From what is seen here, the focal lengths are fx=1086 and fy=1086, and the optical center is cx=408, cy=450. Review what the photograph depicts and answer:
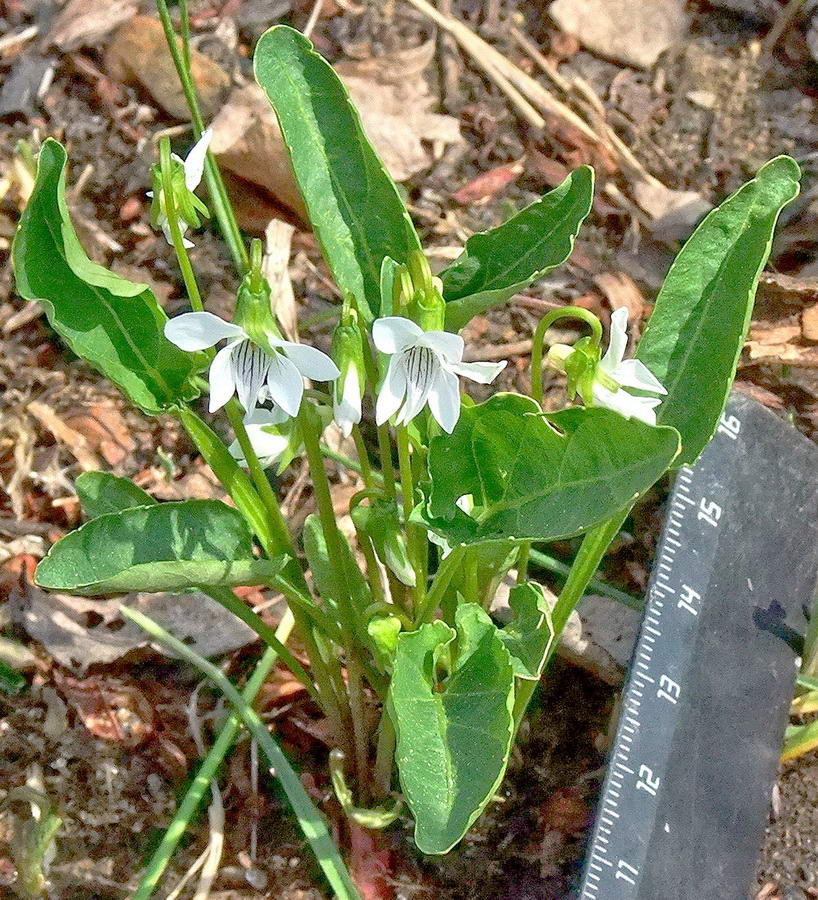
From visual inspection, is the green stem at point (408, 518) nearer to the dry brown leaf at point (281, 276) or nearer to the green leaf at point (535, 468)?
the green leaf at point (535, 468)

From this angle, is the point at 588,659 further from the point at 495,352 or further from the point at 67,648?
the point at 67,648

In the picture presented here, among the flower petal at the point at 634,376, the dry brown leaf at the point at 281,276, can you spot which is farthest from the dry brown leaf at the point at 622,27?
the flower petal at the point at 634,376

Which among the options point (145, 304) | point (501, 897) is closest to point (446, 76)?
point (145, 304)

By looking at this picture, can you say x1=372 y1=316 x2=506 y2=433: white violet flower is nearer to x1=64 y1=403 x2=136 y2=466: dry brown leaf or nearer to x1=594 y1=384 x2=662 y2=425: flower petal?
x1=594 y1=384 x2=662 y2=425: flower petal

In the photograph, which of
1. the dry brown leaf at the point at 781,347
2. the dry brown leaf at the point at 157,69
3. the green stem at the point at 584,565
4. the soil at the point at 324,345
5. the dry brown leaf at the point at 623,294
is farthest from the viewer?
the dry brown leaf at the point at 157,69

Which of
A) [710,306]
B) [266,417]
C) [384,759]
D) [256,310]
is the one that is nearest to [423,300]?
[256,310]

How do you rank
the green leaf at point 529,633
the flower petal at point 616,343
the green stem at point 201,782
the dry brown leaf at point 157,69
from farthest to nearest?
the dry brown leaf at point 157,69 → the green stem at point 201,782 → the green leaf at point 529,633 → the flower petal at point 616,343

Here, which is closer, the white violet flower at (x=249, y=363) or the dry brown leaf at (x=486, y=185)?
the white violet flower at (x=249, y=363)
